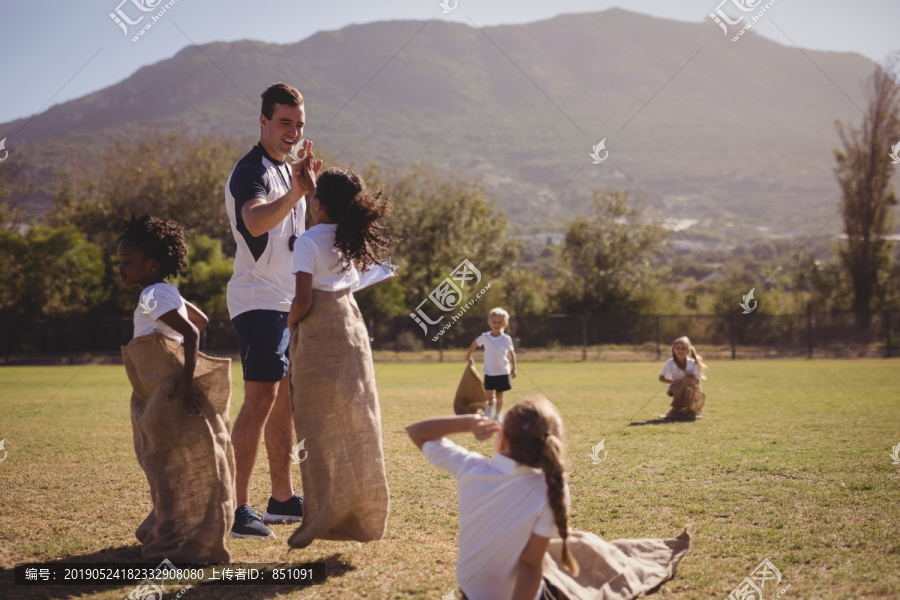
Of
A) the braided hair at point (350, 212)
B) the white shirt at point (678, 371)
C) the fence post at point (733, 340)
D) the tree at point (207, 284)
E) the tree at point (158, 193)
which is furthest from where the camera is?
the tree at point (158, 193)

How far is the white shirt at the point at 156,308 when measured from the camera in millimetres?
4125

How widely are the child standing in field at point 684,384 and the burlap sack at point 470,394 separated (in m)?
2.73

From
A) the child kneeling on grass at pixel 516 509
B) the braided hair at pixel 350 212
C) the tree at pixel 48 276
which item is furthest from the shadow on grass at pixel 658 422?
the tree at pixel 48 276

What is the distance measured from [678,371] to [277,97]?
8103 millimetres

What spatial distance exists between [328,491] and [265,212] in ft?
5.45

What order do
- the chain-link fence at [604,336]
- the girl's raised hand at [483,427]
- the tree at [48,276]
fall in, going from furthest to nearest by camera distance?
the tree at [48,276] < the chain-link fence at [604,336] < the girl's raised hand at [483,427]

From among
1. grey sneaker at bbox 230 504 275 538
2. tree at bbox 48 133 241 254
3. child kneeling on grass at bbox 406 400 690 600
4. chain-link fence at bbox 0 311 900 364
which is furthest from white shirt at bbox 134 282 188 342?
tree at bbox 48 133 241 254

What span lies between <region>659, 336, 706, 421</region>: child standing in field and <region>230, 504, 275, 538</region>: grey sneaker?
23.9 feet

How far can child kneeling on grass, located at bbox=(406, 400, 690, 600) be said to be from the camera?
3.07m

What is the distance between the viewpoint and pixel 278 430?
16.1 ft

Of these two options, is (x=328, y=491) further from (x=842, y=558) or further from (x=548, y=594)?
(x=842, y=558)

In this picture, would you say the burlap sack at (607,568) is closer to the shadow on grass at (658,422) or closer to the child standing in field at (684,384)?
the shadow on grass at (658,422)

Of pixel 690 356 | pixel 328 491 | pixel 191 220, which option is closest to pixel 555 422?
pixel 328 491

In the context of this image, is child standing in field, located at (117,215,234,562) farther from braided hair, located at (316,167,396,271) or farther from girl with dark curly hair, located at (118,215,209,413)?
braided hair, located at (316,167,396,271)
